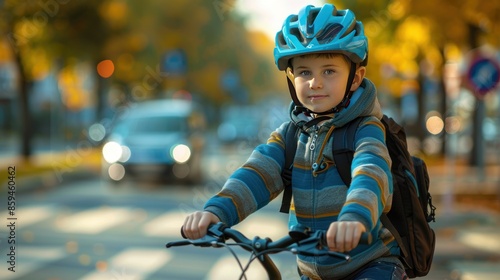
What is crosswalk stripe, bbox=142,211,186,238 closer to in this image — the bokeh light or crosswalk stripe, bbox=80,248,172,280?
crosswalk stripe, bbox=80,248,172,280

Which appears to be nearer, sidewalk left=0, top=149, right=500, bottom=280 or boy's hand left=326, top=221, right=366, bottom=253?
boy's hand left=326, top=221, right=366, bottom=253

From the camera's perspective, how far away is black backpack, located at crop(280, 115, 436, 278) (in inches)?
114

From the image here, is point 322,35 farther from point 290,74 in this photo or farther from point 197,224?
point 197,224

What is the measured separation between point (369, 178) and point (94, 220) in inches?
408

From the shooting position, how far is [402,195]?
115 inches

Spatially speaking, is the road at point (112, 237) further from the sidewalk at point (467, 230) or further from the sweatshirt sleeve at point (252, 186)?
the sweatshirt sleeve at point (252, 186)

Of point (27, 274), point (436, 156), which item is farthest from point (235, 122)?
point (27, 274)

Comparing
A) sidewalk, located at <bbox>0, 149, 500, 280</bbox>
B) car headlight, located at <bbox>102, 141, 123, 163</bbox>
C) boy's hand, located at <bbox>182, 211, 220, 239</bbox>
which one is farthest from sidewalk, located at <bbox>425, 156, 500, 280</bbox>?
car headlight, located at <bbox>102, 141, 123, 163</bbox>

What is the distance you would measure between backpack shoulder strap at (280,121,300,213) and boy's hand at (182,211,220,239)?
430 millimetres

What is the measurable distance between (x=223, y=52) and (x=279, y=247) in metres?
51.3

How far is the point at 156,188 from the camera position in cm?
1819

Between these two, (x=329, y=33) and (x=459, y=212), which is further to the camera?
(x=459, y=212)

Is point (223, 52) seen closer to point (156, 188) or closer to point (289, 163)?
point (156, 188)

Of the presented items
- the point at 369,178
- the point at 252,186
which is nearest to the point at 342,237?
the point at 369,178
